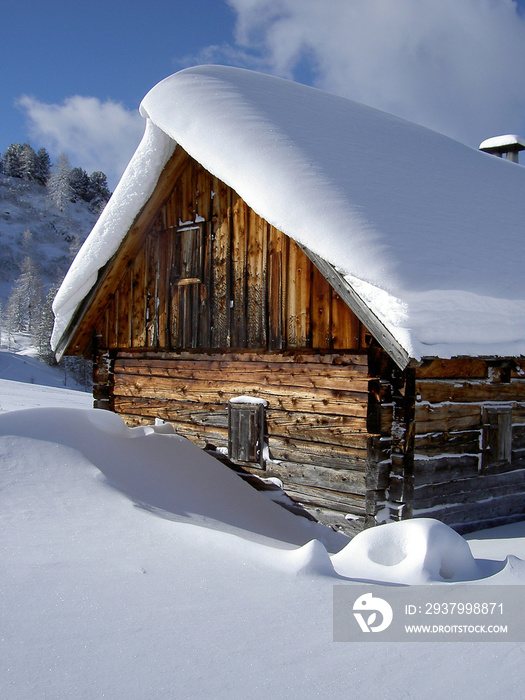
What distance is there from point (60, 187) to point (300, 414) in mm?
107647

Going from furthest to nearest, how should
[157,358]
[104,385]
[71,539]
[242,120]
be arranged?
[104,385] < [157,358] < [242,120] < [71,539]

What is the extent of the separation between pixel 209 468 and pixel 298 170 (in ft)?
13.4

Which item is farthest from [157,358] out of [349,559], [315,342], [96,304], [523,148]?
[523,148]

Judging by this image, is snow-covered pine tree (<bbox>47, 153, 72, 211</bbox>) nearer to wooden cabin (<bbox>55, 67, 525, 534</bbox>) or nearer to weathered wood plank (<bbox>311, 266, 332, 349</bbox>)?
wooden cabin (<bbox>55, 67, 525, 534</bbox>)

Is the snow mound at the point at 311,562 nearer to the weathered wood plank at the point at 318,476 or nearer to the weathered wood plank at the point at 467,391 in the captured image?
the weathered wood plank at the point at 318,476

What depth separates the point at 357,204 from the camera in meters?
6.13

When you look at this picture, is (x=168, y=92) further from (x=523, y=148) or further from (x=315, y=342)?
(x=523, y=148)

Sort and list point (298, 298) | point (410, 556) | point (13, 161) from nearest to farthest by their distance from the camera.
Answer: point (410, 556) → point (298, 298) → point (13, 161)

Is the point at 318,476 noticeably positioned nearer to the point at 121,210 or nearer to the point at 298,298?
the point at 298,298

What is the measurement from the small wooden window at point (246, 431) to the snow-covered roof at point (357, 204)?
2713mm

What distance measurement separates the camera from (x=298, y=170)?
6.26 metres

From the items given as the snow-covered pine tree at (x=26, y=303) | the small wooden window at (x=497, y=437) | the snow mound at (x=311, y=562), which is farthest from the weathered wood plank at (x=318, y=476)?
the snow-covered pine tree at (x=26, y=303)

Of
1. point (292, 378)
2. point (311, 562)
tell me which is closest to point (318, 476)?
point (292, 378)
